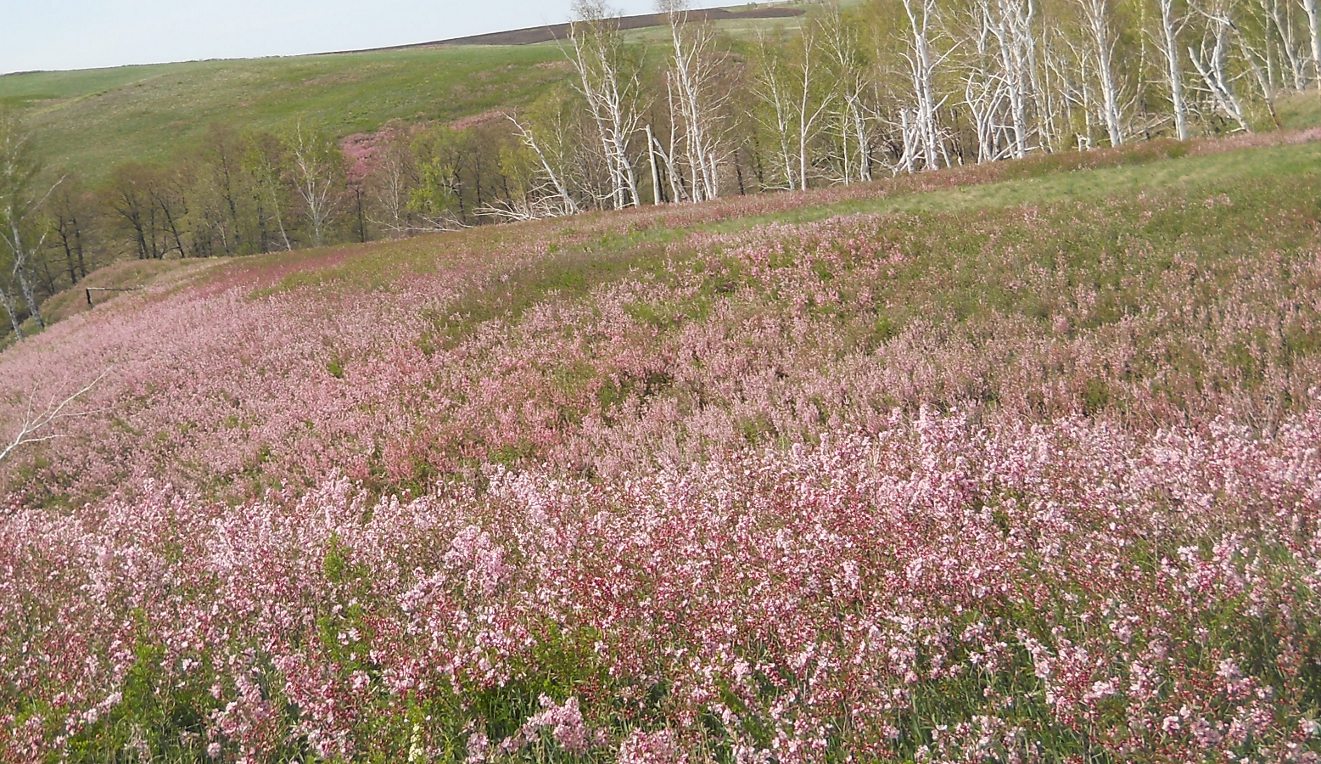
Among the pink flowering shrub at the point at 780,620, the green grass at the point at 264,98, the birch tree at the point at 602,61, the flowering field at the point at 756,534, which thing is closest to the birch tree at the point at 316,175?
the green grass at the point at 264,98

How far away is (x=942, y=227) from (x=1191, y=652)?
34.2 feet

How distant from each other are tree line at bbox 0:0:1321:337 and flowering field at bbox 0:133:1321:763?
75.8ft

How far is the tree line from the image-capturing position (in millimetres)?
34000

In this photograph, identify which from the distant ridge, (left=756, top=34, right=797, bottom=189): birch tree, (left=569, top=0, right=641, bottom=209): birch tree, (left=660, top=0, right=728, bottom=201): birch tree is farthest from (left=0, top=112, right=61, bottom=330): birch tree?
the distant ridge

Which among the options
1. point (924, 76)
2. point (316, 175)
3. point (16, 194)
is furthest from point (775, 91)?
point (16, 194)

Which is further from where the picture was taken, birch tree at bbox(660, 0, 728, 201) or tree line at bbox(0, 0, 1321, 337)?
birch tree at bbox(660, 0, 728, 201)

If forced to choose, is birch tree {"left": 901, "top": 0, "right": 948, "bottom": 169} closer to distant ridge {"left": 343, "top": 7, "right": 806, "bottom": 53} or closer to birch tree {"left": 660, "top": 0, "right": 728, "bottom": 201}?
birch tree {"left": 660, "top": 0, "right": 728, "bottom": 201}

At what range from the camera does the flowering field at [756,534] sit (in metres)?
2.55

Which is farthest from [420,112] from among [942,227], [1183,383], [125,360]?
[1183,383]

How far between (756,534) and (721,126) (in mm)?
50852

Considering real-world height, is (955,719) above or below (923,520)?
below

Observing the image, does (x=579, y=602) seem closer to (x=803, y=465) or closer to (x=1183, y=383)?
(x=803, y=465)

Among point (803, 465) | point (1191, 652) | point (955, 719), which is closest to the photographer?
point (1191, 652)

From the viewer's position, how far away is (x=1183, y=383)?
5.59 metres
